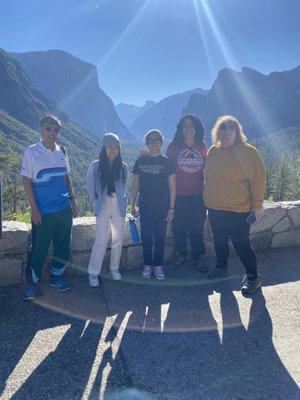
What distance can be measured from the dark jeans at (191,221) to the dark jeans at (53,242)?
153cm

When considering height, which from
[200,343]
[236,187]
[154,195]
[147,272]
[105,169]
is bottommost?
[200,343]

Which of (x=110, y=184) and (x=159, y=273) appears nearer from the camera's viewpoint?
Answer: (x=110, y=184)

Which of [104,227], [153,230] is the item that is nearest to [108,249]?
[104,227]

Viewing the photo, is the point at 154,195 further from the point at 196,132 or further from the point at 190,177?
the point at 196,132

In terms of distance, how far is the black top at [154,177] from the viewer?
455 centimetres

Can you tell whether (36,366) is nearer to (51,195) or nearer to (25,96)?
(51,195)

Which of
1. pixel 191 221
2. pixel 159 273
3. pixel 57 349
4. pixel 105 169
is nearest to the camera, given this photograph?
pixel 57 349

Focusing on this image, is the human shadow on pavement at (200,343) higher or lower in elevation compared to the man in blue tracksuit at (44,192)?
lower

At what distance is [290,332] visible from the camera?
345 centimetres

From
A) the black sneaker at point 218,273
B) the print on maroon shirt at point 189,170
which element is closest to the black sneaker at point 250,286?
the black sneaker at point 218,273

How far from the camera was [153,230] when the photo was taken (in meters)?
4.68

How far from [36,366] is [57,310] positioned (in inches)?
36.2

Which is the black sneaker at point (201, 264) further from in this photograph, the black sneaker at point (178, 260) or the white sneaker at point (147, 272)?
the white sneaker at point (147, 272)

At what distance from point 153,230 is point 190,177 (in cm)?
88
